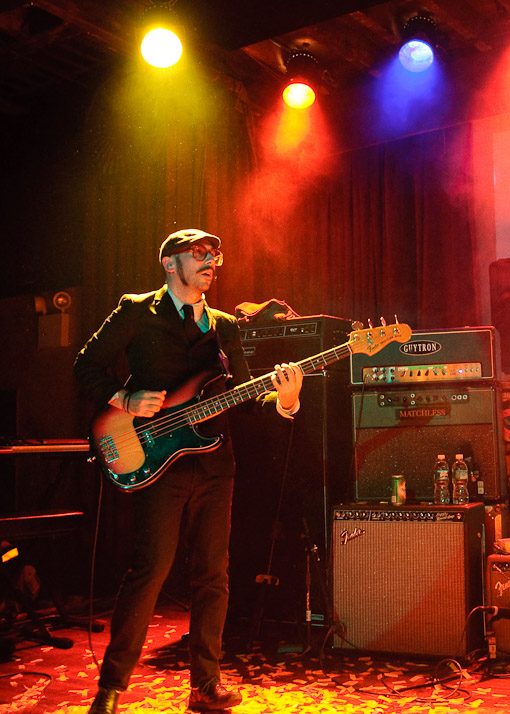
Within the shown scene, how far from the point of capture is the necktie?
119 inches

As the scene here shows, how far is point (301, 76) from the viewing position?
17.7ft

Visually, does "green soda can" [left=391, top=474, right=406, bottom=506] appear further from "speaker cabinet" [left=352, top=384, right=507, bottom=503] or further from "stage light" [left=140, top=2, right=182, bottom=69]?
"stage light" [left=140, top=2, right=182, bottom=69]

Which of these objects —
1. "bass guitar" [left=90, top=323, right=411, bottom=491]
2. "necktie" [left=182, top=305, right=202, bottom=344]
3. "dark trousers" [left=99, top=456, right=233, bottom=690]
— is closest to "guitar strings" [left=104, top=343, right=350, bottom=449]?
"bass guitar" [left=90, top=323, right=411, bottom=491]

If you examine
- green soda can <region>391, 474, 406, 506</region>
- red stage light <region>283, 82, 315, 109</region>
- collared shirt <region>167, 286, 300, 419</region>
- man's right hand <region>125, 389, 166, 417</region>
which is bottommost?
green soda can <region>391, 474, 406, 506</region>

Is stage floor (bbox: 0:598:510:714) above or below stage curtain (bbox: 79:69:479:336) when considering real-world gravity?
below

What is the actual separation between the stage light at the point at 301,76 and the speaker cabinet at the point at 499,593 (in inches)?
134

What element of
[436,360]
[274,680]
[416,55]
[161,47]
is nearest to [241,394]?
[274,680]

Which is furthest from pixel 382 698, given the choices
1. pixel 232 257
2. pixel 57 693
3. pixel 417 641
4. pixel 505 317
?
pixel 232 257

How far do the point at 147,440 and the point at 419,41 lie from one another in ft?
11.3

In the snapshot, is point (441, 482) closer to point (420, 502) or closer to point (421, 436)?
point (420, 502)

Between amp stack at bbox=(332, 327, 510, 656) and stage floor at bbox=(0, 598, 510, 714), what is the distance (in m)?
0.17

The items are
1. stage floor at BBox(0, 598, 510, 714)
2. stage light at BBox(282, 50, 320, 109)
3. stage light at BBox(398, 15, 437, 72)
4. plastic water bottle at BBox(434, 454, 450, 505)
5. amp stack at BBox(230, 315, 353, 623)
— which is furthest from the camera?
stage light at BBox(282, 50, 320, 109)

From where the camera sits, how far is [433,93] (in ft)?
17.6

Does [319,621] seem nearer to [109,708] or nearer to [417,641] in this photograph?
[417,641]
